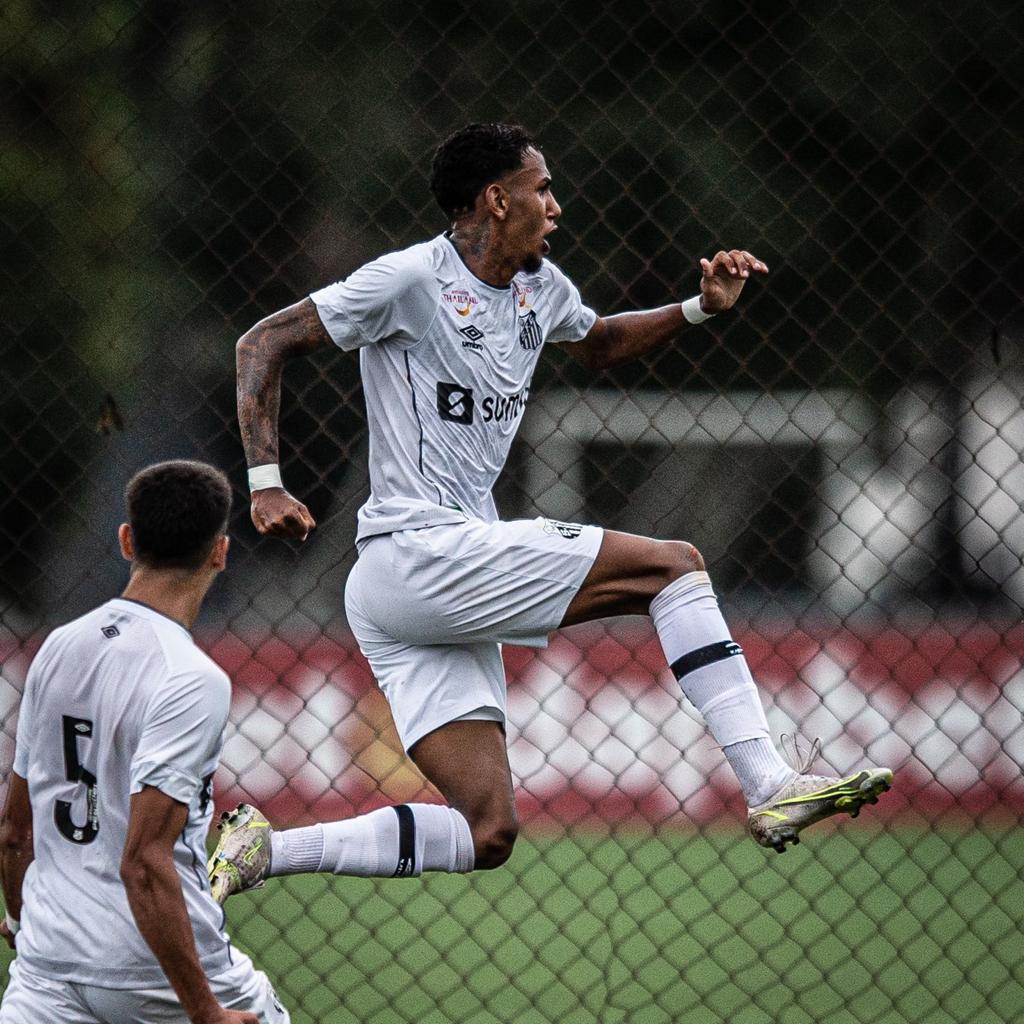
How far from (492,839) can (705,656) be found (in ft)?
2.60

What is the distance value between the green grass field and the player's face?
2500mm

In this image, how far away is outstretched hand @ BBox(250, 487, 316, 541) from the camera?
3.98m

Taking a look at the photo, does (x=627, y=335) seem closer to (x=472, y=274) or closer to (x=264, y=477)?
(x=472, y=274)

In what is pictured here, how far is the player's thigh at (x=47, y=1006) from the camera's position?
3219 mm

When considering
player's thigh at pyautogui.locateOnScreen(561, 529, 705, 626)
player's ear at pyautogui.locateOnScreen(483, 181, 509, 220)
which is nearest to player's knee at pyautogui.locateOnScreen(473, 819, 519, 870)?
player's thigh at pyautogui.locateOnScreen(561, 529, 705, 626)

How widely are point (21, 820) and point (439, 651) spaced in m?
1.46

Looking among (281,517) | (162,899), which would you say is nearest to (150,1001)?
(162,899)

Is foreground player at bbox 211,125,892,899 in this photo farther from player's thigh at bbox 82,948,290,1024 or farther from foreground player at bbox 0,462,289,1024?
player's thigh at bbox 82,948,290,1024

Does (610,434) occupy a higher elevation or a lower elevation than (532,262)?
lower

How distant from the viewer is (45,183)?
408 inches

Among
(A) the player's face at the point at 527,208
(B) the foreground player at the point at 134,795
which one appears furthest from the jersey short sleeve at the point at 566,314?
(B) the foreground player at the point at 134,795

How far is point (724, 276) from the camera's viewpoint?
475 cm

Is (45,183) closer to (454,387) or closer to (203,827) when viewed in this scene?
(454,387)

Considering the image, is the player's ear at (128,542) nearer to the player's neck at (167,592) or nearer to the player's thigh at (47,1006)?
the player's neck at (167,592)
